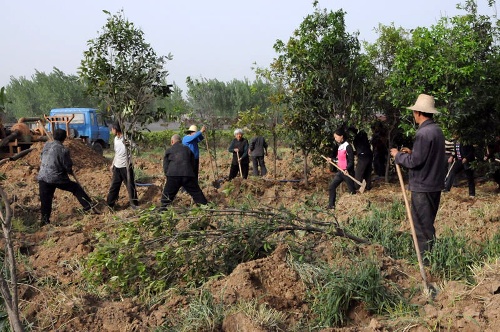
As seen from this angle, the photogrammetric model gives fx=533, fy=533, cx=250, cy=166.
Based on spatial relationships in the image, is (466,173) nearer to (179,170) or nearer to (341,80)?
(341,80)

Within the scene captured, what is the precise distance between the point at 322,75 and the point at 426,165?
5.72 m

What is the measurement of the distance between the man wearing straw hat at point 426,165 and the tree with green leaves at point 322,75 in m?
5.27

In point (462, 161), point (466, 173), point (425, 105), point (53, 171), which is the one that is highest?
point (425, 105)

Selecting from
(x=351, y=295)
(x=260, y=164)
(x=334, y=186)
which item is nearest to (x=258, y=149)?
(x=260, y=164)

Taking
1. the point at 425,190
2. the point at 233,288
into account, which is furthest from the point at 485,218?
the point at 233,288

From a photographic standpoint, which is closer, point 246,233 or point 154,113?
point 246,233

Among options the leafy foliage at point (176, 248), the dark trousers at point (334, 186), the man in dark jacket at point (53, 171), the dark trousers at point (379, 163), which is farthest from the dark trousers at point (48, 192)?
the dark trousers at point (379, 163)

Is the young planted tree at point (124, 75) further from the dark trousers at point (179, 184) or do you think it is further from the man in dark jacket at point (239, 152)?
the man in dark jacket at point (239, 152)

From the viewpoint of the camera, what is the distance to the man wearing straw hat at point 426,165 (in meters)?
5.23

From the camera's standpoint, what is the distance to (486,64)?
33.3 feet

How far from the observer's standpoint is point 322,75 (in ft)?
35.1

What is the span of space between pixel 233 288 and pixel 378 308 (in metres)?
1.18

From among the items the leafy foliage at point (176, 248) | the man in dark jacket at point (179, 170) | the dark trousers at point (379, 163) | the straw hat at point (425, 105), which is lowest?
the dark trousers at point (379, 163)

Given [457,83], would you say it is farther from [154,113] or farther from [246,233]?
[246,233]
